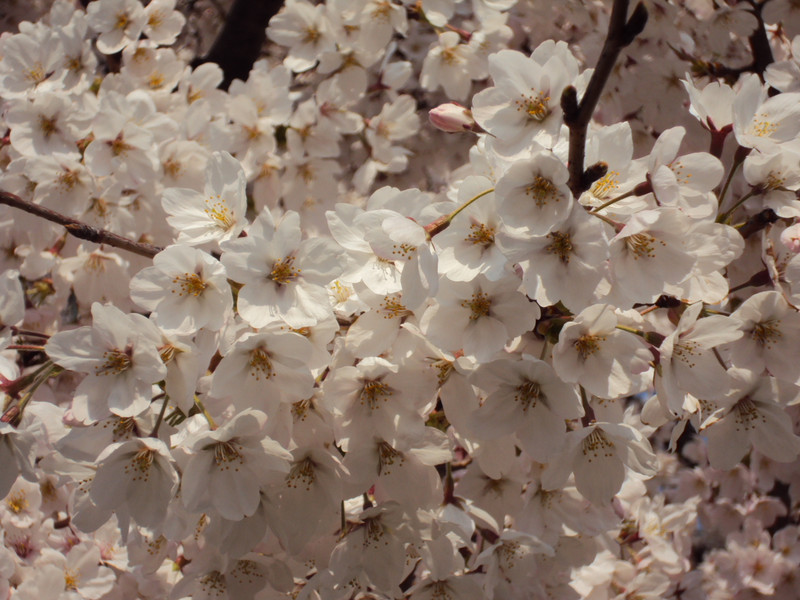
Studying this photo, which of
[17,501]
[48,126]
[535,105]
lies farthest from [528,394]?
[48,126]

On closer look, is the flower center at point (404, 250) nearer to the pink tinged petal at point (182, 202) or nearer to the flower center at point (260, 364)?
the flower center at point (260, 364)

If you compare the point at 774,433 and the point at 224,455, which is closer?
the point at 224,455

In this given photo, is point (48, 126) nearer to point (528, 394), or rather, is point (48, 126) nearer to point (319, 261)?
point (319, 261)

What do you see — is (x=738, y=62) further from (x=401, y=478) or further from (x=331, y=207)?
(x=401, y=478)

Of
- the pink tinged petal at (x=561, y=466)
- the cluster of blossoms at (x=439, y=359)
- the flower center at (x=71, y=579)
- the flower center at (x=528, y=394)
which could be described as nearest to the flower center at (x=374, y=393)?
the cluster of blossoms at (x=439, y=359)

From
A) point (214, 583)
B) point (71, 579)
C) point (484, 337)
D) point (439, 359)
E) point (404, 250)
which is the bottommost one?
point (71, 579)

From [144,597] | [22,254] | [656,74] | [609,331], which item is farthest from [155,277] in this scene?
[656,74]
